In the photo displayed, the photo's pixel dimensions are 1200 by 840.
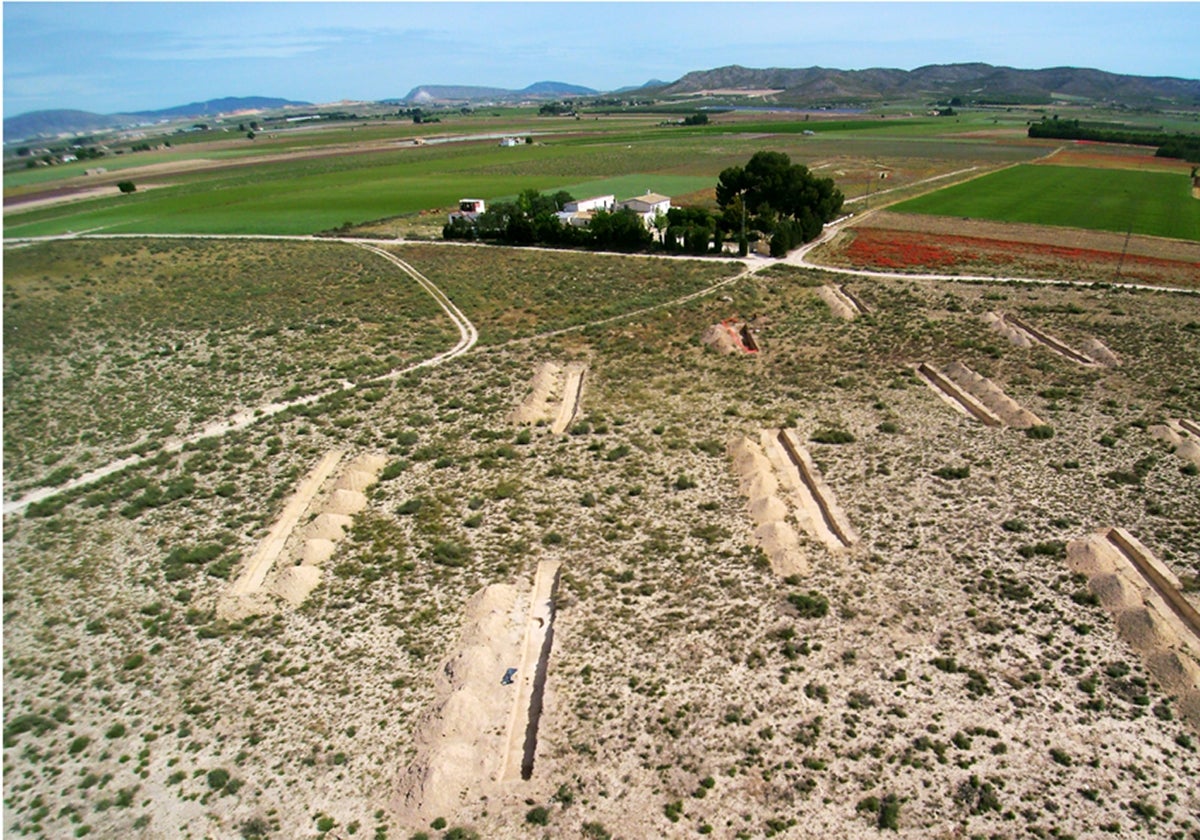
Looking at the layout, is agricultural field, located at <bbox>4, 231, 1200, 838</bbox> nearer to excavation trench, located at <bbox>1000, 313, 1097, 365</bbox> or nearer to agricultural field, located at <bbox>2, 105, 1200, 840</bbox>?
agricultural field, located at <bbox>2, 105, 1200, 840</bbox>

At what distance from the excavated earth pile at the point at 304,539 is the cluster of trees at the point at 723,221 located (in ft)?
171

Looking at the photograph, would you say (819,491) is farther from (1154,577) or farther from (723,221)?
(723,221)

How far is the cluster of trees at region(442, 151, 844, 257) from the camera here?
78938 millimetres

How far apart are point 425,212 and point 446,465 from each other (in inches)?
3154

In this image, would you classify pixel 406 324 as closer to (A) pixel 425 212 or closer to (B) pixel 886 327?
(B) pixel 886 327

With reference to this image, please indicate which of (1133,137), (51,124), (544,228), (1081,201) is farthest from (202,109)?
(1133,137)

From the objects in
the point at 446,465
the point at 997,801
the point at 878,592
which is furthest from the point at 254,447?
the point at 997,801

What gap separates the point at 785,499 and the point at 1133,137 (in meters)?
204

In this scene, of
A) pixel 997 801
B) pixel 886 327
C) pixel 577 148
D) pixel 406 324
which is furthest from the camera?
pixel 577 148

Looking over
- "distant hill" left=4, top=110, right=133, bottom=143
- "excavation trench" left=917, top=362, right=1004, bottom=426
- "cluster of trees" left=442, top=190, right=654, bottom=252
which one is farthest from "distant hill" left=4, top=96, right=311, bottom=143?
"cluster of trees" left=442, top=190, right=654, bottom=252

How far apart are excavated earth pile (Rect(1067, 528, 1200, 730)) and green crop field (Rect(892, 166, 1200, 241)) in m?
74.9

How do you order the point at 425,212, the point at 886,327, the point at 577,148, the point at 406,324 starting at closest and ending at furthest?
the point at 886,327
the point at 406,324
the point at 425,212
the point at 577,148

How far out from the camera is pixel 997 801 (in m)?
17.9

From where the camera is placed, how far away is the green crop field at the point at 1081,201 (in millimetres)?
88688
